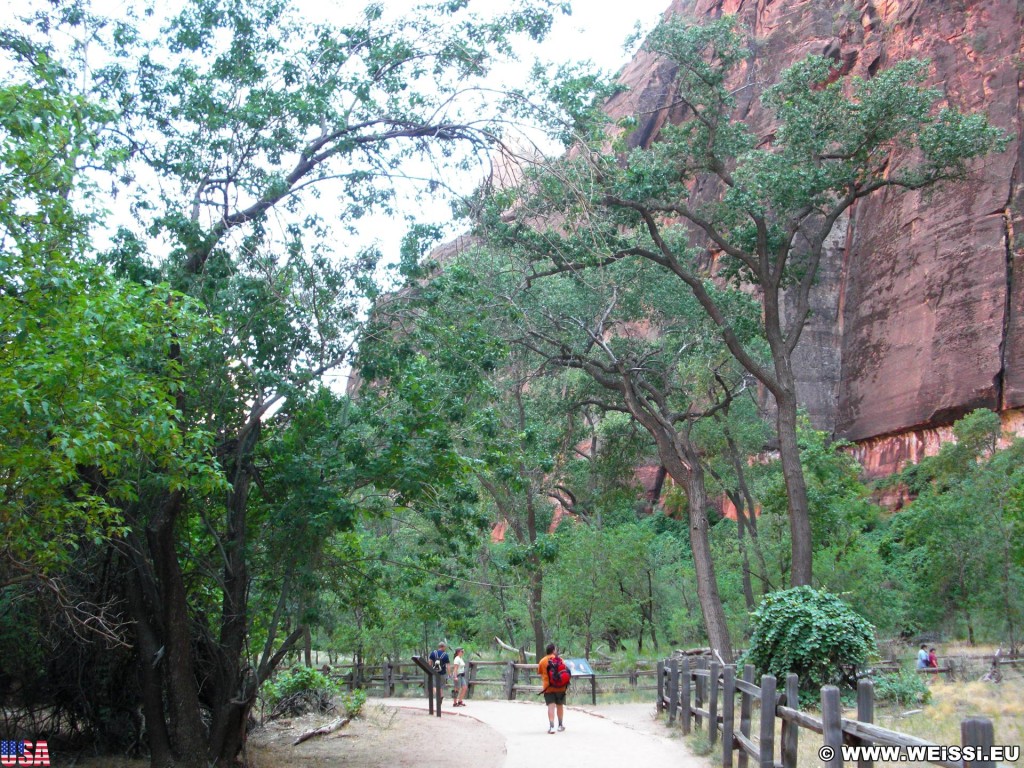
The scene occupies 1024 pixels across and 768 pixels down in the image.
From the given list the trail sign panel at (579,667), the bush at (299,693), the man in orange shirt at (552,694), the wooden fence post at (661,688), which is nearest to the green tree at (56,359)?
the man in orange shirt at (552,694)

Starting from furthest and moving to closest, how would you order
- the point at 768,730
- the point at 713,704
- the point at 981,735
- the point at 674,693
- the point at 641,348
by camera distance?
the point at 641,348 → the point at 674,693 → the point at 713,704 → the point at 768,730 → the point at 981,735

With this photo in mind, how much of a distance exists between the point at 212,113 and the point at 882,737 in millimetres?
9386

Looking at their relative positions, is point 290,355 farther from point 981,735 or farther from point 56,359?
point 981,735

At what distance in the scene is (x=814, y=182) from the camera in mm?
18453

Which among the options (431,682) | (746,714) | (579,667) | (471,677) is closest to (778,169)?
(579,667)

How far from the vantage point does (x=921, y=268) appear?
4022cm

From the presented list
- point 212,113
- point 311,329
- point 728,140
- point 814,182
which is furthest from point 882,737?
point 728,140

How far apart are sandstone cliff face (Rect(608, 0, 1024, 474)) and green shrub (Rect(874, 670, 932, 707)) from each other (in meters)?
24.2

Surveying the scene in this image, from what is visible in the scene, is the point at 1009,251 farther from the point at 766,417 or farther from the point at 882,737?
the point at 882,737

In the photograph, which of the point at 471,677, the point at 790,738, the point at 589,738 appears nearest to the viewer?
the point at 790,738

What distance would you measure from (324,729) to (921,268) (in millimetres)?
35239

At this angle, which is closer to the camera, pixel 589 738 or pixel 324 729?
pixel 589 738

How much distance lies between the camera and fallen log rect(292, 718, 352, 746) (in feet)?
47.1

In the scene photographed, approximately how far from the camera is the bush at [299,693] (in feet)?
52.5
